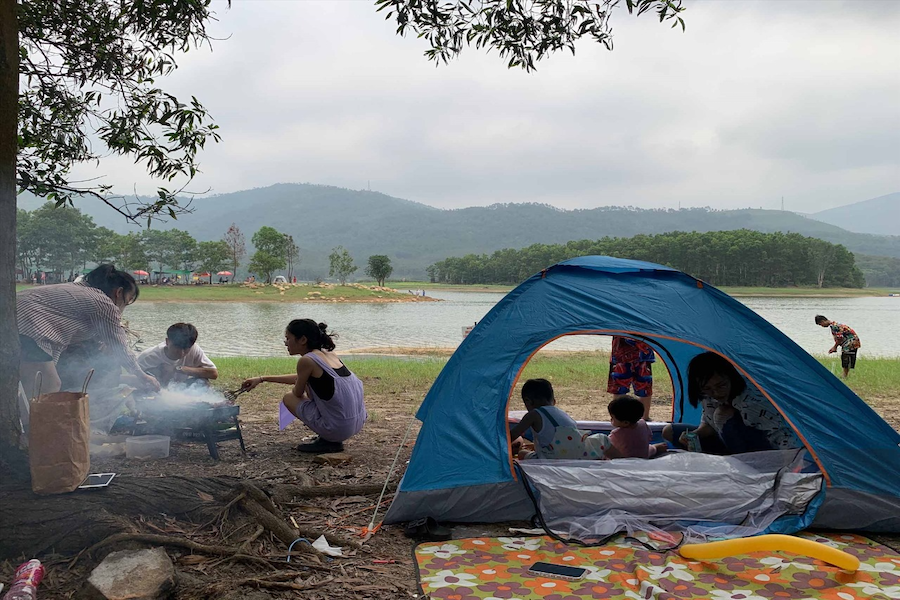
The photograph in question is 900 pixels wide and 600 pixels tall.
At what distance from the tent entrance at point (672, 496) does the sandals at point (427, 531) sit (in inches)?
20.9

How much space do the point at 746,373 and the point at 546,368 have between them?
7.71 metres

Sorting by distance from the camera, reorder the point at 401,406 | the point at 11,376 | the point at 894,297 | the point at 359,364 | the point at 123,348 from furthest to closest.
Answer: the point at 894,297 → the point at 359,364 → the point at 401,406 → the point at 123,348 → the point at 11,376

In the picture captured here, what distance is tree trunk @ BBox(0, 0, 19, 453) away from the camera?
3336 millimetres

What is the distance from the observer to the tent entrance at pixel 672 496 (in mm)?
3572

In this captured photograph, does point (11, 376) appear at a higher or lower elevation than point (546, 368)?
higher

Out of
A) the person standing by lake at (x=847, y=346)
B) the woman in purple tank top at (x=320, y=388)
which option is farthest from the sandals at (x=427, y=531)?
the person standing by lake at (x=847, y=346)

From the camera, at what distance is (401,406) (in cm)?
750

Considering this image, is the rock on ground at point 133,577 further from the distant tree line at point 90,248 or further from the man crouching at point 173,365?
the distant tree line at point 90,248

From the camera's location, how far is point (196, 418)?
4.62 m

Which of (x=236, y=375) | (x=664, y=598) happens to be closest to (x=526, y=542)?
(x=664, y=598)

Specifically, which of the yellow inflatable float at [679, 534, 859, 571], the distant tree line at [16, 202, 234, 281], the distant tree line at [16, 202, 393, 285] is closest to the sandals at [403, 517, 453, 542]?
the yellow inflatable float at [679, 534, 859, 571]

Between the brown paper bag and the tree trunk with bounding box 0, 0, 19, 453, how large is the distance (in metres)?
0.44

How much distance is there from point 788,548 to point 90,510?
324 cm

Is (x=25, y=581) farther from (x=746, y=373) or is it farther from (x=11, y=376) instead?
(x=746, y=373)
